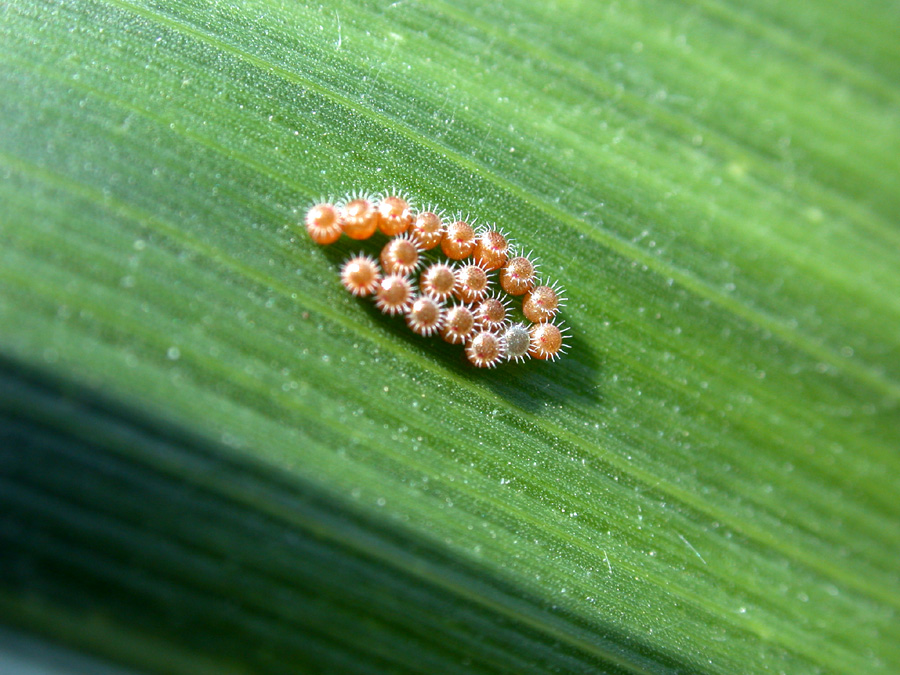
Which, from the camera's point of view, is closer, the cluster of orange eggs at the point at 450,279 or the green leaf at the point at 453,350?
the green leaf at the point at 453,350

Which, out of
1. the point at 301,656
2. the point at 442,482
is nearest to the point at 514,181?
the point at 442,482

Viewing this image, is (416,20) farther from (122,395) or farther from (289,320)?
(122,395)

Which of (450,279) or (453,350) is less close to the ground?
(450,279)

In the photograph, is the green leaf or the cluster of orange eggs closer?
the green leaf
